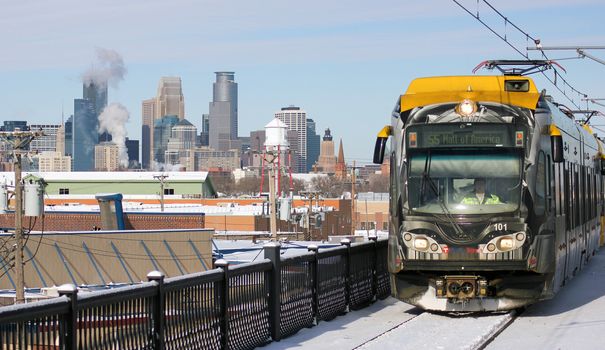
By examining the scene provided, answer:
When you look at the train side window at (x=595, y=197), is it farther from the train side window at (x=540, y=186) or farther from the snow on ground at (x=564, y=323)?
the train side window at (x=540, y=186)

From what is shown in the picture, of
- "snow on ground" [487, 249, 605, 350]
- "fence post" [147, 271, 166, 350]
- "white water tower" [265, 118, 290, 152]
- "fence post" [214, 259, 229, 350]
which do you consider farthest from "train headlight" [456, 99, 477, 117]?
"white water tower" [265, 118, 290, 152]

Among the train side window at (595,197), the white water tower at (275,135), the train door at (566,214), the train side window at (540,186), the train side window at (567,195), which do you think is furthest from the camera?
the white water tower at (275,135)

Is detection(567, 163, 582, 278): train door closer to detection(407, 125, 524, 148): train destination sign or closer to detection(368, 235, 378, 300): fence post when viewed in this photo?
detection(368, 235, 378, 300): fence post

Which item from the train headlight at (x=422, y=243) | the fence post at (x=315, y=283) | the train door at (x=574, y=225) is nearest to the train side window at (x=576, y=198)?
the train door at (x=574, y=225)

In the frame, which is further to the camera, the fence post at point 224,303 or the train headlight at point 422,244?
the train headlight at point 422,244

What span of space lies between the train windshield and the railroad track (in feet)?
5.41

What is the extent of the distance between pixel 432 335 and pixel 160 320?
4.66 metres

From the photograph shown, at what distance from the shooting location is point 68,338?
9.52 metres

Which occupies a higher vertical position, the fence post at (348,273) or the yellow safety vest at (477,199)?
the yellow safety vest at (477,199)

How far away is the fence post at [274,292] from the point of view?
14594mm

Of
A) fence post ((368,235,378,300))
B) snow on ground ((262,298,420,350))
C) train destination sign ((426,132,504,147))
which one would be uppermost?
train destination sign ((426,132,504,147))

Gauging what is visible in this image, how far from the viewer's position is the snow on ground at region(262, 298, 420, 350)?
14359 millimetres

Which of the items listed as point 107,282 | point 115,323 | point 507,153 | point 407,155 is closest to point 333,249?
point 407,155

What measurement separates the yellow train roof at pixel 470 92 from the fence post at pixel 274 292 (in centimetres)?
392
